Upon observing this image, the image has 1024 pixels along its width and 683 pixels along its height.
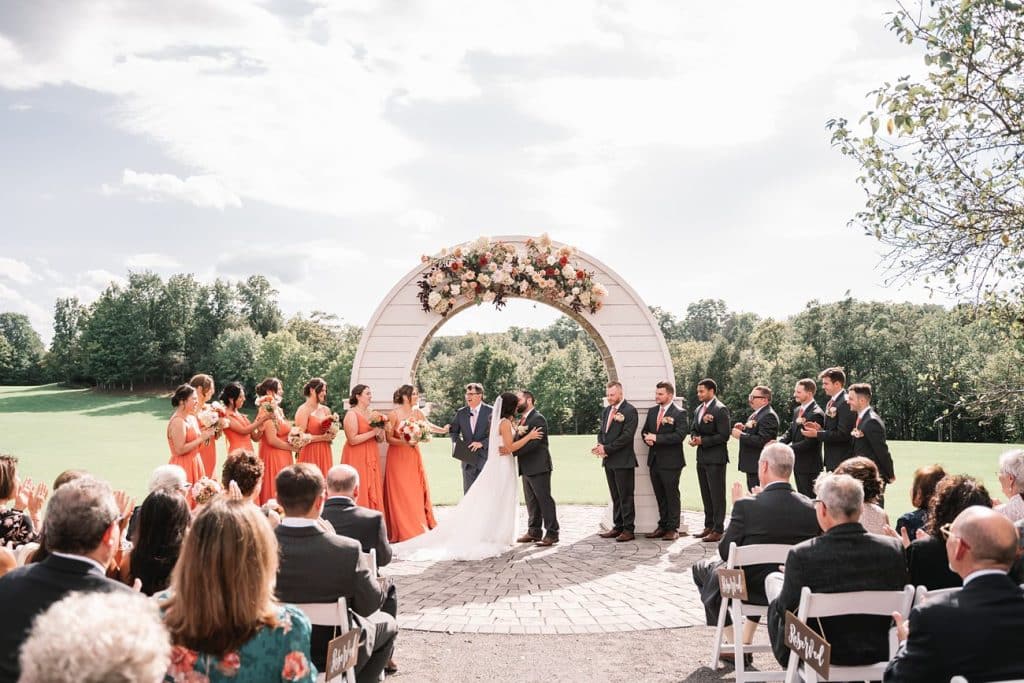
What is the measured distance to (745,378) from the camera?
5475 centimetres

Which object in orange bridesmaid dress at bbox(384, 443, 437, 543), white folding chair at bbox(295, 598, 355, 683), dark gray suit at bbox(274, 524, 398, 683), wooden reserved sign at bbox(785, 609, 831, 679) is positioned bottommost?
orange bridesmaid dress at bbox(384, 443, 437, 543)

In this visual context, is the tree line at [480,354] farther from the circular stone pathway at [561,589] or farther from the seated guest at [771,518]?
the seated guest at [771,518]

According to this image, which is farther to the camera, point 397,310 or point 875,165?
point 397,310

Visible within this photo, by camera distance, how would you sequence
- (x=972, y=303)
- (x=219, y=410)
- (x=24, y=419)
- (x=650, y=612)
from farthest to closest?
(x=24, y=419) → (x=219, y=410) → (x=972, y=303) → (x=650, y=612)

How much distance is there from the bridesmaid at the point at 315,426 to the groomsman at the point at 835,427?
6408 millimetres

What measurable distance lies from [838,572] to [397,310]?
803 cm

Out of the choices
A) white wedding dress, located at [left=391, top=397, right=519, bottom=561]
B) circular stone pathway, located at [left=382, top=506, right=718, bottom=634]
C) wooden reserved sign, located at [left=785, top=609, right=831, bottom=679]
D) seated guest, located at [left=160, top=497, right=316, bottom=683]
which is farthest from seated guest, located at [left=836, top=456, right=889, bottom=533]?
white wedding dress, located at [left=391, top=397, right=519, bottom=561]

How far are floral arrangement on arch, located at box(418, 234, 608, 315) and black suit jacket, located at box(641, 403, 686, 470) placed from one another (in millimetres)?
1976

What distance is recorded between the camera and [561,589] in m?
7.61

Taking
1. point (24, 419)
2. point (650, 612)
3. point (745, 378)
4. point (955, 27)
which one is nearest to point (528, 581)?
point (650, 612)

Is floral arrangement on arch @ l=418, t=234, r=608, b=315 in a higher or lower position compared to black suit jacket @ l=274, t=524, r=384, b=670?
higher

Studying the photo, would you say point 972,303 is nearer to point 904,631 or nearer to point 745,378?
point 904,631

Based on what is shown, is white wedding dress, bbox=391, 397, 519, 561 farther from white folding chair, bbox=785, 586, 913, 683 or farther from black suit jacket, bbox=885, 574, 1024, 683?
black suit jacket, bbox=885, 574, 1024, 683

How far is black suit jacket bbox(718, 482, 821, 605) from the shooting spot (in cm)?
500
